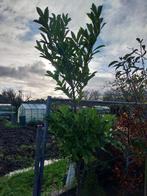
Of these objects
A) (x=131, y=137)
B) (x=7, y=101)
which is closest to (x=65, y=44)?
(x=131, y=137)

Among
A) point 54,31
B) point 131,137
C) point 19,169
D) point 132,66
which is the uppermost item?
point 54,31

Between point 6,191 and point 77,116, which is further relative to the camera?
point 6,191

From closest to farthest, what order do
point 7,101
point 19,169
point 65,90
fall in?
point 65,90, point 19,169, point 7,101

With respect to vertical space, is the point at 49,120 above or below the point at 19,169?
above

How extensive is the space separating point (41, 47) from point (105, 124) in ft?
3.34

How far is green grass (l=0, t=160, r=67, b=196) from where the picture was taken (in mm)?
5984

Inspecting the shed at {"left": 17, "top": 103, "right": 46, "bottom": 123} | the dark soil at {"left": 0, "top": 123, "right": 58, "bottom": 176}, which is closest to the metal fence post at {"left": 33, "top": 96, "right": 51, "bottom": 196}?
the dark soil at {"left": 0, "top": 123, "right": 58, "bottom": 176}

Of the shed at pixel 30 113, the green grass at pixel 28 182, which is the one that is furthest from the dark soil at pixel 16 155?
the shed at pixel 30 113

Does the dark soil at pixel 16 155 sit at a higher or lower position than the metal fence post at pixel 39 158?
lower

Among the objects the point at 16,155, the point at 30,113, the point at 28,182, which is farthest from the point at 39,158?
the point at 30,113

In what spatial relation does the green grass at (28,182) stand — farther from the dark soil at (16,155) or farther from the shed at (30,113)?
the shed at (30,113)

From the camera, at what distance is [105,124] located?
3.99 m

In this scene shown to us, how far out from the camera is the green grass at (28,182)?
5.98m

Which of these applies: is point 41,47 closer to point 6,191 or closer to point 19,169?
point 6,191
